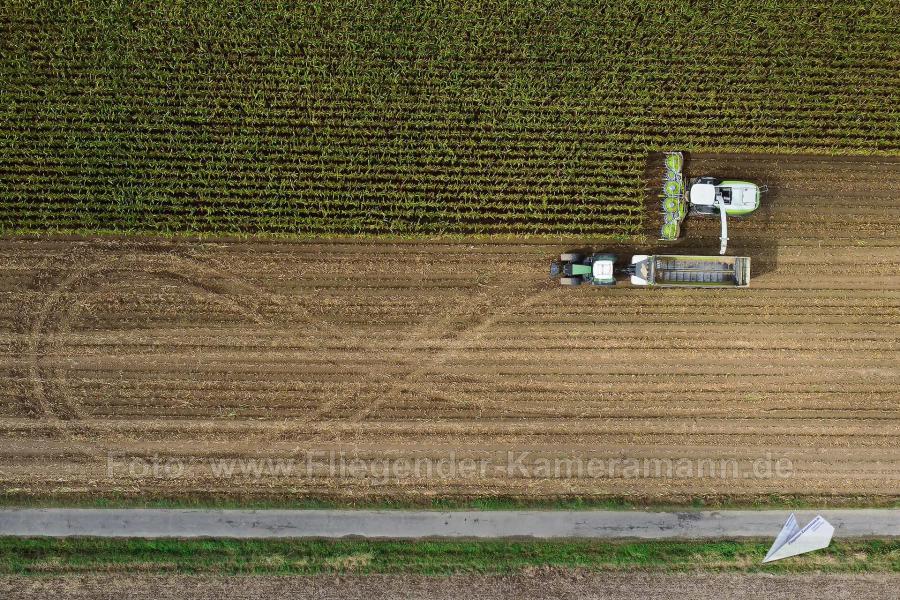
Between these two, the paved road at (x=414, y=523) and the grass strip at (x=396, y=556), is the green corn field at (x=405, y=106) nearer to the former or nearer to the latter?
the paved road at (x=414, y=523)

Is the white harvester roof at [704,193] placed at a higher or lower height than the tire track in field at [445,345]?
higher

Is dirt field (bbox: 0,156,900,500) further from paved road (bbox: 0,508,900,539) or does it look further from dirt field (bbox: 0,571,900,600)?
dirt field (bbox: 0,571,900,600)

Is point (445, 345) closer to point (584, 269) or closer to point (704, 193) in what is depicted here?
point (584, 269)

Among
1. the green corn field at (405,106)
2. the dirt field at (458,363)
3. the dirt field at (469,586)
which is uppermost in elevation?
the green corn field at (405,106)

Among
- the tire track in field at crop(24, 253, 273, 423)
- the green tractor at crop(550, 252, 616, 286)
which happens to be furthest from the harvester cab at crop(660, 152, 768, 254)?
the tire track in field at crop(24, 253, 273, 423)

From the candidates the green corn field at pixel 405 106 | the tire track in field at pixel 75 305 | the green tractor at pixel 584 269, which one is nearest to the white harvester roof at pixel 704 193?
the green corn field at pixel 405 106

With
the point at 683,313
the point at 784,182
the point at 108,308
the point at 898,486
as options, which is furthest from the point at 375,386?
the point at 898,486
